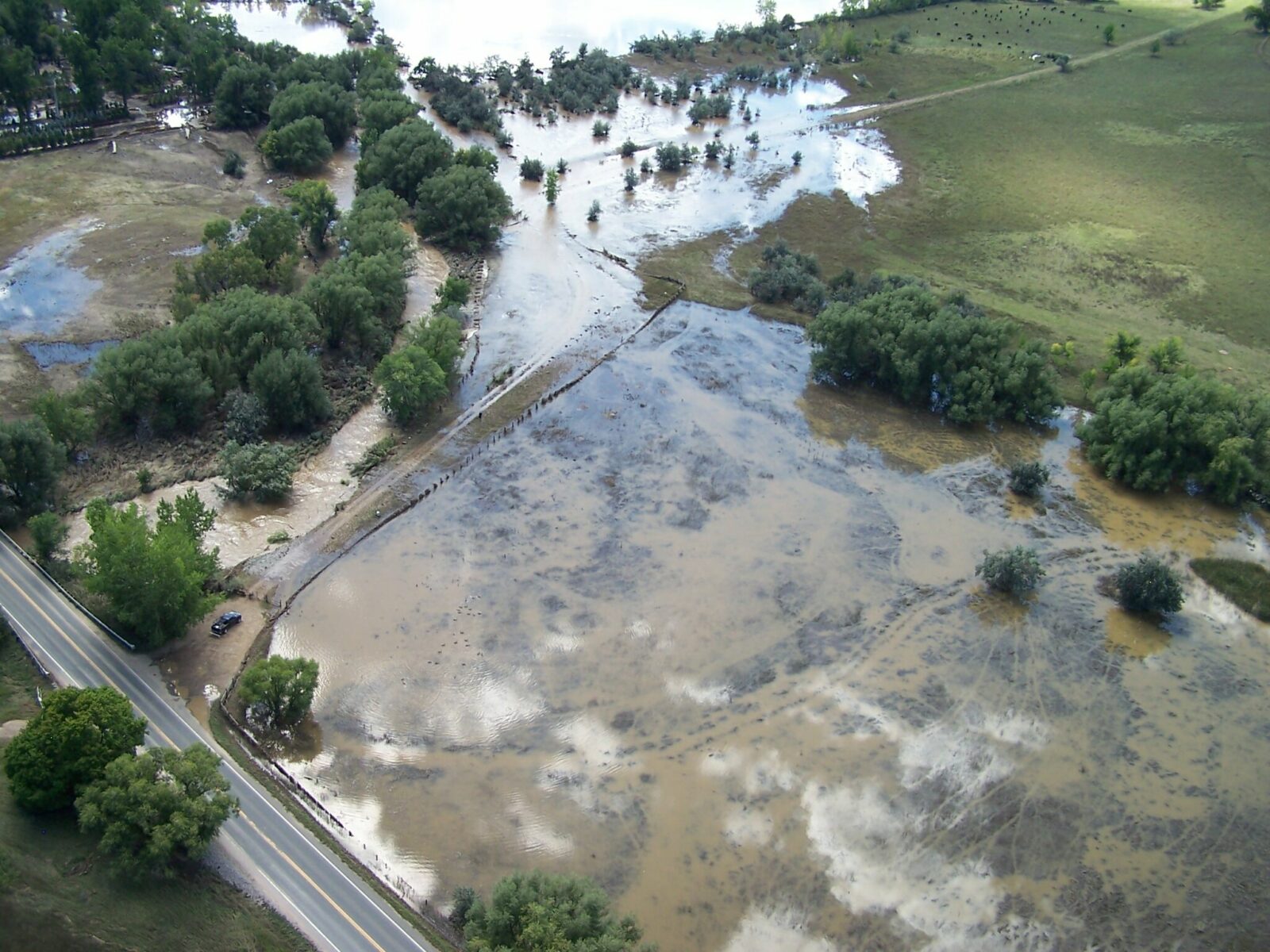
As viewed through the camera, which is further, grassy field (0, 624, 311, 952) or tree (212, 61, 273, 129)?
tree (212, 61, 273, 129)

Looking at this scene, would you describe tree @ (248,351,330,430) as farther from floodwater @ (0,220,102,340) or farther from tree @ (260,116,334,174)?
tree @ (260,116,334,174)

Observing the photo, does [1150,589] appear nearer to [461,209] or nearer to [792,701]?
[792,701]

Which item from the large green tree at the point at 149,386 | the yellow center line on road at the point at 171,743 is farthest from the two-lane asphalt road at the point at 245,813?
the large green tree at the point at 149,386

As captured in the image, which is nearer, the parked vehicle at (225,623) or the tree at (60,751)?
the tree at (60,751)

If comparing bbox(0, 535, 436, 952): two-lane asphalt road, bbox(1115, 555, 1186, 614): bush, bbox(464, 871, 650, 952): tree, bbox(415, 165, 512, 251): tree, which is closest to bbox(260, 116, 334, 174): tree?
bbox(415, 165, 512, 251): tree

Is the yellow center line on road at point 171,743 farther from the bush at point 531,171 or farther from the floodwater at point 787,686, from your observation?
the bush at point 531,171

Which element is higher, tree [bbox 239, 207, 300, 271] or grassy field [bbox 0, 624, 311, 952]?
tree [bbox 239, 207, 300, 271]
